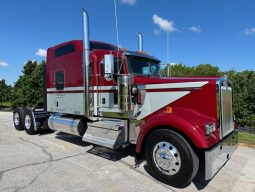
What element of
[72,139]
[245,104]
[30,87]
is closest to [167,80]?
[72,139]

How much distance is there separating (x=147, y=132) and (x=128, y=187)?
1.13 metres

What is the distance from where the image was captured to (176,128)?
15.8 ft

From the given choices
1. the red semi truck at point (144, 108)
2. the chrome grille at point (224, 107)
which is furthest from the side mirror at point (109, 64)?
the chrome grille at point (224, 107)

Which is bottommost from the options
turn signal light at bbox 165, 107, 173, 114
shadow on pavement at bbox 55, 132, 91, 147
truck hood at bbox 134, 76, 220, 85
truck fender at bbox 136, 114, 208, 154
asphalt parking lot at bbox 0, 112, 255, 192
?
asphalt parking lot at bbox 0, 112, 255, 192

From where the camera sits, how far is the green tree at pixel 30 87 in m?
29.0

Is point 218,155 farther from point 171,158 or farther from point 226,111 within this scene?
point 226,111

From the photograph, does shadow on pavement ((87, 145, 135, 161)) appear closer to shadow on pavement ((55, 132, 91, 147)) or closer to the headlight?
shadow on pavement ((55, 132, 91, 147))

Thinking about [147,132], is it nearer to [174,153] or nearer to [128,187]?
[174,153]

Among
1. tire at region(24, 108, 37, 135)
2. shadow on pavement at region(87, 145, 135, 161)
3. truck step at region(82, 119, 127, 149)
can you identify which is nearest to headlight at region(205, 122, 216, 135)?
truck step at region(82, 119, 127, 149)

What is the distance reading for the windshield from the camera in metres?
6.17

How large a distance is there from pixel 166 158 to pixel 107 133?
1885 millimetres

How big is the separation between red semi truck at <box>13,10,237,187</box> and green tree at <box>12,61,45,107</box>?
21.8 metres

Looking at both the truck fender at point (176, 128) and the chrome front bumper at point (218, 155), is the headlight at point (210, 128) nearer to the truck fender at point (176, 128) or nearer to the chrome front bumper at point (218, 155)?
the truck fender at point (176, 128)

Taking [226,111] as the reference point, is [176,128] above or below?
below
